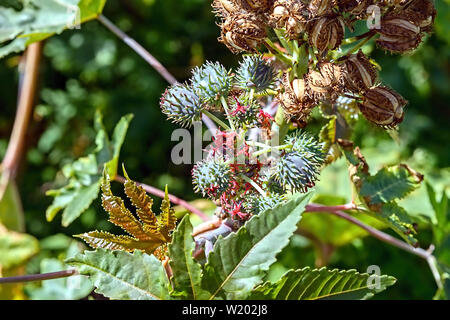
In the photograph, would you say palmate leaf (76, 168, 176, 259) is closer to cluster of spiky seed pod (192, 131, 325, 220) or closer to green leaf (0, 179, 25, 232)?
cluster of spiky seed pod (192, 131, 325, 220)

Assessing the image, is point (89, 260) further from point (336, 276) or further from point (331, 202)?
point (331, 202)

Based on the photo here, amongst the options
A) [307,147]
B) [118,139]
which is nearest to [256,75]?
[307,147]

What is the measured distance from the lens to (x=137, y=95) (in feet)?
10.8

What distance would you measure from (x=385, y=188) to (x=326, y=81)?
555mm

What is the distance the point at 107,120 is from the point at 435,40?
84.3 inches

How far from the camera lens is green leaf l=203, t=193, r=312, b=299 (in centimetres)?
97

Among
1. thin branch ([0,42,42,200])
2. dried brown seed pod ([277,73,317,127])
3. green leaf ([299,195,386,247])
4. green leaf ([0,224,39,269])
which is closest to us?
dried brown seed pod ([277,73,317,127])

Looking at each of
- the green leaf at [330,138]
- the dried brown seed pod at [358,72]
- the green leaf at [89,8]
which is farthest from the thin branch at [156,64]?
the dried brown seed pod at [358,72]

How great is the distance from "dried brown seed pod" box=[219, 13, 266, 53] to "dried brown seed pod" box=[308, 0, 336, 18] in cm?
12

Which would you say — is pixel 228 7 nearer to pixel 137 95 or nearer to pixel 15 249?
pixel 15 249

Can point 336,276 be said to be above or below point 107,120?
below

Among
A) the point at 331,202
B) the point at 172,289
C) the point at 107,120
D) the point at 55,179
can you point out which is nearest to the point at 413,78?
the point at 331,202

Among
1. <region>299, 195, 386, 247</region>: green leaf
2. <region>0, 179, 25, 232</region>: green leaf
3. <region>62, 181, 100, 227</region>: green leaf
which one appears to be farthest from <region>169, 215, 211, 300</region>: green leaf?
<region>0, 179, 25, 232</region>: green leaf

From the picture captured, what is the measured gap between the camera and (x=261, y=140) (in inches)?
50.6
